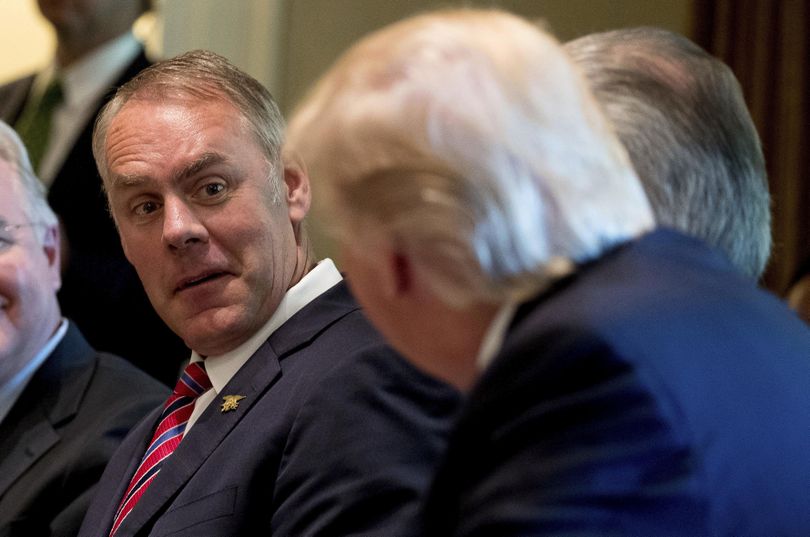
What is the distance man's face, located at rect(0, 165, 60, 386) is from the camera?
2.79 meters

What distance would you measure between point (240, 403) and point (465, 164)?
1.15 meters

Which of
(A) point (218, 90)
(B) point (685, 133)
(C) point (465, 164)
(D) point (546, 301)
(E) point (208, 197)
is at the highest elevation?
(C) point (465, 164)

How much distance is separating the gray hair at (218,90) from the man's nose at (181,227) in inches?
6.5

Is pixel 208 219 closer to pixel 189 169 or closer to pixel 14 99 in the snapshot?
pixel 189 169

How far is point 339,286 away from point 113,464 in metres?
0.61

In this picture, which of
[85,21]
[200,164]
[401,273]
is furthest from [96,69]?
[401,273]

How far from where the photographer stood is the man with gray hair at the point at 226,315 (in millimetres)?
1929

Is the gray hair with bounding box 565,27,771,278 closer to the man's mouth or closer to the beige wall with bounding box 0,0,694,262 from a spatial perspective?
the man's mouth

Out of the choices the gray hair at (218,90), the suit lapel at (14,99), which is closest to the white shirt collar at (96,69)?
the suit lapel at (14,99)

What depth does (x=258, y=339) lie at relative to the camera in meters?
2.28

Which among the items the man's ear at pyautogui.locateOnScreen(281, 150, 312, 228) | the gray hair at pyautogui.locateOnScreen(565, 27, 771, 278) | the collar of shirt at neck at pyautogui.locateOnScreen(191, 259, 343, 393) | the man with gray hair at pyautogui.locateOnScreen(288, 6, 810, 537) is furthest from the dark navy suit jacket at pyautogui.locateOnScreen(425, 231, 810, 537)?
the man's ear at pyautogui.locateOnScreen(281, 150, 312, 228)

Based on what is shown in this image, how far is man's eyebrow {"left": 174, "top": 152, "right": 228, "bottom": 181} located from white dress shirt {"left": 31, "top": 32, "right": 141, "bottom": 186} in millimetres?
1454

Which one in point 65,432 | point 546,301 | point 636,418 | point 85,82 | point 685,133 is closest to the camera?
point 636,418

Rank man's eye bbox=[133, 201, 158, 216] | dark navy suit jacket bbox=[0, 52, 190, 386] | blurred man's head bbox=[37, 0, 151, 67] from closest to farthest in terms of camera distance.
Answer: man's eye bbox=[133, 201, 158, 216] < dark navy suit jacket bbox=[0, 52, 190, 386] < blurred man's head bbox=[37, 0, 151, 67]
